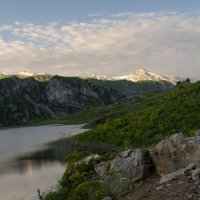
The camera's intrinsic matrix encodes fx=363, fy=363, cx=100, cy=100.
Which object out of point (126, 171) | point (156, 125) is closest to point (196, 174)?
point (126, 171)

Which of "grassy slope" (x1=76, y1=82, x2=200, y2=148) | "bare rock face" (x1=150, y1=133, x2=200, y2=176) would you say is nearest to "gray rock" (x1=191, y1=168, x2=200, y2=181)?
"bare rock face" (x1=150, y1=133, x2=200, y2=176)

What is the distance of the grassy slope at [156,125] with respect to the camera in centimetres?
8700

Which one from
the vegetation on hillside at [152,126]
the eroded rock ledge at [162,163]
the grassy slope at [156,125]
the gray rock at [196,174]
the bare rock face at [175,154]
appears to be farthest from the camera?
the grassy slope at [156,125]

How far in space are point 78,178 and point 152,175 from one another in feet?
38.9

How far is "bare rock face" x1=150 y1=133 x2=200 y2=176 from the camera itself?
93.1ft

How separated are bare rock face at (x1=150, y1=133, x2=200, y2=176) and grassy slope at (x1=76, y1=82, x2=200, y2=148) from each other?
46.1 meters

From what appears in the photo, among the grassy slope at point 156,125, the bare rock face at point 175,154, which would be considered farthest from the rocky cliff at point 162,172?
the grassy slope at point 156,125

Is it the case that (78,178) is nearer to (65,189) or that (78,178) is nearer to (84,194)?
(65,189)

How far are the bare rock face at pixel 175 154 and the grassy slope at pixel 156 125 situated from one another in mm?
46127

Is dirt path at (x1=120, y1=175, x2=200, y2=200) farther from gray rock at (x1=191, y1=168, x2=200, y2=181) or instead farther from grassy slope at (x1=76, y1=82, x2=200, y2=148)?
grassy slope at (x1=76, y1=82, x2=200, y2=148)

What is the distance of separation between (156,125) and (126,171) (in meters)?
62.0

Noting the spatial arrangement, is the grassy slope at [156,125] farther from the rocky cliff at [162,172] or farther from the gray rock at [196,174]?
the gray rock at [196,174]

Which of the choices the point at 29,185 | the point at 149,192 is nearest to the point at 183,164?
the point at 149,192

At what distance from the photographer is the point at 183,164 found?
2952 centimetres
